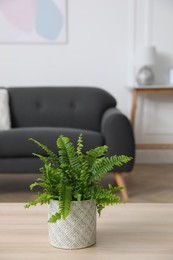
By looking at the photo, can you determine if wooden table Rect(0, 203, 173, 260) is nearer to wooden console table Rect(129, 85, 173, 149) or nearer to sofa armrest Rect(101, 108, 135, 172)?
sofa armrest Rect(101, 108, 135, 172)

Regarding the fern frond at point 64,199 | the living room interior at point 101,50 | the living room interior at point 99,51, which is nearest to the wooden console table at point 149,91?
the living room interior at point 101,50

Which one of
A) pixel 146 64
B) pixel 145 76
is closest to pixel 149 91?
pixel 145 76

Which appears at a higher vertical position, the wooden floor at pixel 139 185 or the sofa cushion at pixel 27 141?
the sofa cushion at pixel 27 141

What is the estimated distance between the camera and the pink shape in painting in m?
4.46

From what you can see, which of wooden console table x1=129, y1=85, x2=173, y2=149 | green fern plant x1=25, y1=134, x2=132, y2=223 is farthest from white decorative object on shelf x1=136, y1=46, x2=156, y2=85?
green fern plant x1=25, y1=134, x2=132, y2=223

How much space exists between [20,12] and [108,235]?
11.3 ft

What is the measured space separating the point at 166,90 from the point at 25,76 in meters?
1.27

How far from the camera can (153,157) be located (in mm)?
4684

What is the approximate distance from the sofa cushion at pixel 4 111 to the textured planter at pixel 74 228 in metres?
2.48

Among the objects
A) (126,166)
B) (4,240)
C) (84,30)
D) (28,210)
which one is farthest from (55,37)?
(4,240)

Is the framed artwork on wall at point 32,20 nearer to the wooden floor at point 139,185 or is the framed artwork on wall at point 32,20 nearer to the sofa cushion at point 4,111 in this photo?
the sofa cushion at point 4,111

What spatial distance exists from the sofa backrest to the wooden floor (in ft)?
1.47

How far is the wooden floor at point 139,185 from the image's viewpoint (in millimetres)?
3295

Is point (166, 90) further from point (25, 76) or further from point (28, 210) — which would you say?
point (28, 210)
